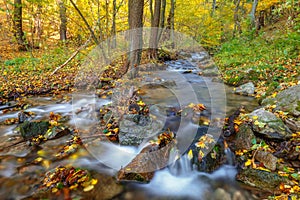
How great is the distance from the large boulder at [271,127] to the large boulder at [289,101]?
0.58 m

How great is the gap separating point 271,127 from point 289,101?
1151mm

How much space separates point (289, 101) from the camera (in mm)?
4324

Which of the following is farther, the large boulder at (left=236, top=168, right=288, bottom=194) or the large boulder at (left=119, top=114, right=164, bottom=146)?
the large boulder at (left=119, top=114, right=164, bottom=146)

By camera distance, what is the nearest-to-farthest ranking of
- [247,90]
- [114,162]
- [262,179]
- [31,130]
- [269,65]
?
Answer: [262,179] → [114,162] → [31,130] → [247,90] → [269,65]

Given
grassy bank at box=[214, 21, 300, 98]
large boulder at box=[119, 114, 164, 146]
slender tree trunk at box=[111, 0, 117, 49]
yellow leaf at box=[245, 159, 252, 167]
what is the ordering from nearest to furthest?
yellow leaf at box=[245, 159, 252, 167] < large boulder at box=[119, 114, 164, 146] < grassy bank at box=[214, 21, 300, 98] < slender tree trunk at box=[111, 0, 117, 49]

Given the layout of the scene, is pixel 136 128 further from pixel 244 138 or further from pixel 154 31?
pixel 154 31

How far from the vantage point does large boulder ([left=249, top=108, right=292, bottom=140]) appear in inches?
140

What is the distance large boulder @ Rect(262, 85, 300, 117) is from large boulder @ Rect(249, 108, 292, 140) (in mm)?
575

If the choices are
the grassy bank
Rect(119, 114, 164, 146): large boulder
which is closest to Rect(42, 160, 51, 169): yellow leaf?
Rect(119, 114, 164, 146): large boulder

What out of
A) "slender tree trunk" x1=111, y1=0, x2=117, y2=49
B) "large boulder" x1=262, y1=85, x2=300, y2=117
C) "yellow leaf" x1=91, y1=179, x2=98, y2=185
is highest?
"slender tree trunk" x1=111, y1=0, x2=117, y2=49

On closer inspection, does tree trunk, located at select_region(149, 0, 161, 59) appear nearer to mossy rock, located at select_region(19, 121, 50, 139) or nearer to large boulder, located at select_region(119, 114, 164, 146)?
large boulder, located at select_region(119, 114, 164, 146)

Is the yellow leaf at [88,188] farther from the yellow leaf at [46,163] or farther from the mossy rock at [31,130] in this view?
the mossy rock at [31,130]

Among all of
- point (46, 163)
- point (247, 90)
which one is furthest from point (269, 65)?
point (46, 163)

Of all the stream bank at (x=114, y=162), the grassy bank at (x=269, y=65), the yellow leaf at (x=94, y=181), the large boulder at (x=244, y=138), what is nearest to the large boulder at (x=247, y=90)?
the grassy bank at (x=269, y=65)
